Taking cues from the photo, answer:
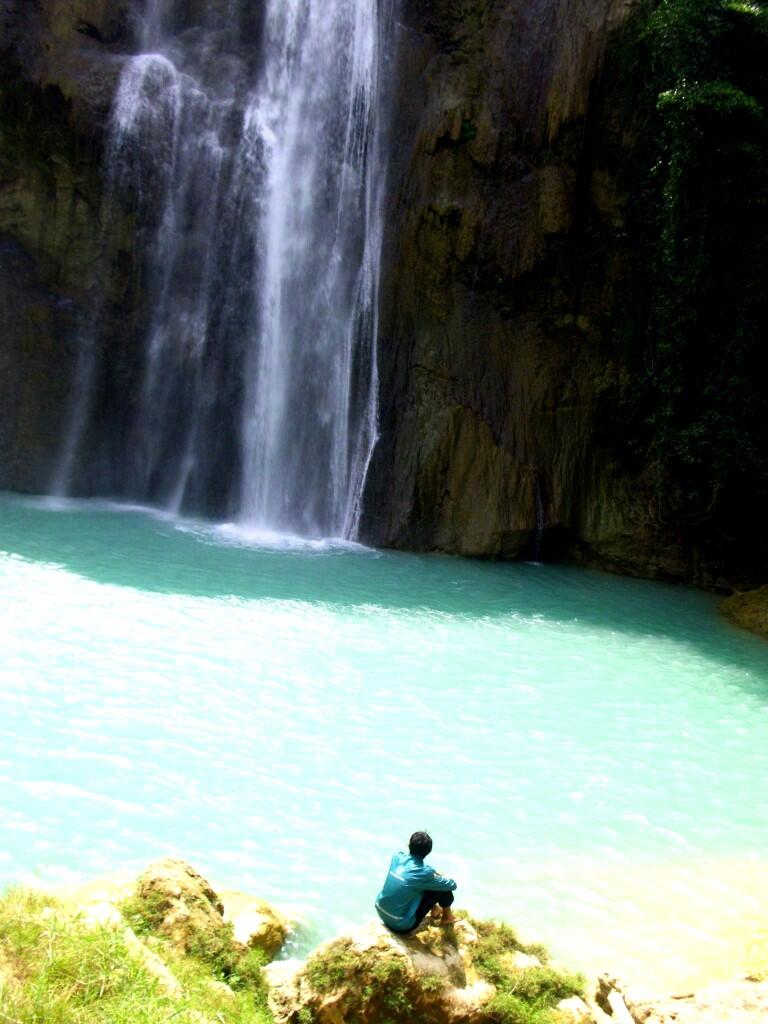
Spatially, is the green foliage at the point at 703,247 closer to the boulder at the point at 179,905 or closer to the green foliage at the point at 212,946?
the boulder at the point at 179,905

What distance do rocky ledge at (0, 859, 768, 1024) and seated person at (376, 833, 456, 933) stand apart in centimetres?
8

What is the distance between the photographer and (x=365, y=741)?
7.88 m

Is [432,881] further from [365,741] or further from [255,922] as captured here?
[365,741]

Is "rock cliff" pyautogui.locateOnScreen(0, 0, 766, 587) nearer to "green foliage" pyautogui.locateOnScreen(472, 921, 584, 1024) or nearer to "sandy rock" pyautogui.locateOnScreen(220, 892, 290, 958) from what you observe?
"sandy rock" pyautogui.locateOnScreen(220, 892, 290, 958)

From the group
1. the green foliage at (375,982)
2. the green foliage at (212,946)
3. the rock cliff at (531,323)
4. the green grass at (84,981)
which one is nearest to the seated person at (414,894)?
the green foliage at (375,982)

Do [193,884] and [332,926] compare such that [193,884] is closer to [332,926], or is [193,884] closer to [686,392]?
[332,926]

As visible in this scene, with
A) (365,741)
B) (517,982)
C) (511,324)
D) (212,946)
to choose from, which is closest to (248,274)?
(511,324)

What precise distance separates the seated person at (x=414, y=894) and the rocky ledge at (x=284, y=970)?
8 cm

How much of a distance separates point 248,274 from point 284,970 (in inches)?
638

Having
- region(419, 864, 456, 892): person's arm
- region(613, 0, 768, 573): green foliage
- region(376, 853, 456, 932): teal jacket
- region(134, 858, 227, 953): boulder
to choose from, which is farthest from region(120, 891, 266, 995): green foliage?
region(613, 0, 768, 573): green foliage

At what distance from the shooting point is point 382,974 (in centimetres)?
420

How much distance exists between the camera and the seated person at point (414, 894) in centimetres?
451

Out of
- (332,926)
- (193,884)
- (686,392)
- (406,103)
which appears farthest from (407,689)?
(406,103)

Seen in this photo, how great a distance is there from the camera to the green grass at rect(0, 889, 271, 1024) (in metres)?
3.12
